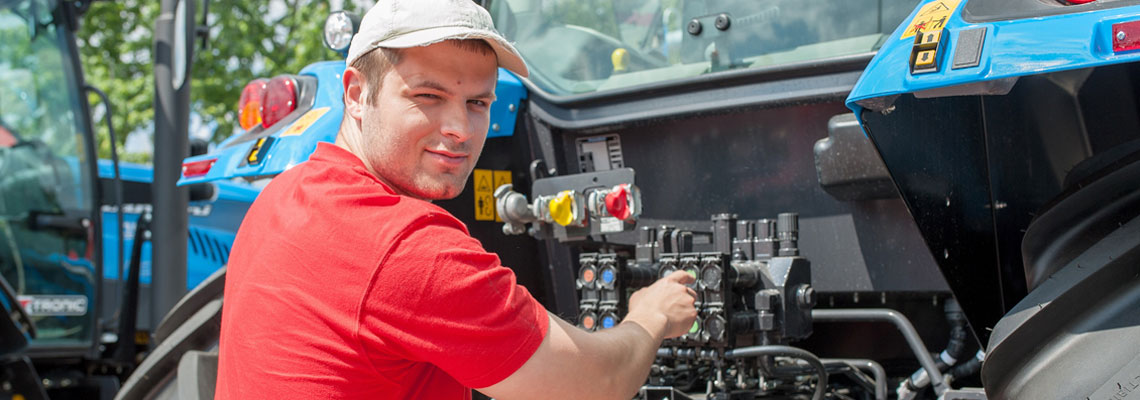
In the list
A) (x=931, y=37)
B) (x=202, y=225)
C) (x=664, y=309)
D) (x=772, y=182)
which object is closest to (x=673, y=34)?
(x=772, y=182)

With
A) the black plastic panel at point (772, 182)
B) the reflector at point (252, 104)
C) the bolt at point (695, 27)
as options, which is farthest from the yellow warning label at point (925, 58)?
the reflector at point (252, 104)

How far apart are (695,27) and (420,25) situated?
1201 mm

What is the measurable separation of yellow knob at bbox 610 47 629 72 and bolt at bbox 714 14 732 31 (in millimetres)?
307

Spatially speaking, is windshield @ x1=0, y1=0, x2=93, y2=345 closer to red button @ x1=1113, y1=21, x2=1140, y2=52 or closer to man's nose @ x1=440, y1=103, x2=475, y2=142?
man's nose @ x1=440, y1=103, x2=475, y2=142

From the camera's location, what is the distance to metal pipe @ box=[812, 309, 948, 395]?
232 centimetres

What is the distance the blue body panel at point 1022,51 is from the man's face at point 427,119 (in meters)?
0.65

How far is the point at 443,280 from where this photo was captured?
4.80 ft

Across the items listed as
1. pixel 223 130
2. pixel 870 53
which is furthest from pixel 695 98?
pixel 223 130

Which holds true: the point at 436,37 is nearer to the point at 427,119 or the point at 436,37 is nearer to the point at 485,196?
the point at 427,119

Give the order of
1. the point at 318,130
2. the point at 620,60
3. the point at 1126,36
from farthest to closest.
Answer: the point at 620,60 < the point at 318,130 < the point at 1126,36

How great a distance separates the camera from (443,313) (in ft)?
4.80

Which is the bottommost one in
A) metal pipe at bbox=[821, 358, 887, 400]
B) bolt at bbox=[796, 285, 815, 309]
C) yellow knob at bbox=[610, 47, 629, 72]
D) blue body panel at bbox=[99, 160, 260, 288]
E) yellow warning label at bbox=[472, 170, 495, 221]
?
blue body panel at bbox=[99, 160, 260, 288]

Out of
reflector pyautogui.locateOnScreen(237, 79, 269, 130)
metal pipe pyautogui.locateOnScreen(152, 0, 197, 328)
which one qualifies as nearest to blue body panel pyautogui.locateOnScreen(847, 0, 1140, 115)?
reflector pyautogui.locateOnScreen(237, 79, 269, 130)

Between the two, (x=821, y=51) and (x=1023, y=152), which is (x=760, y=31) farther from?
(x=1023, y=152)
